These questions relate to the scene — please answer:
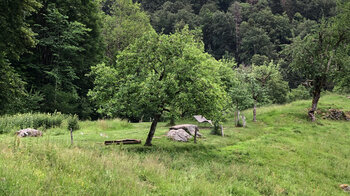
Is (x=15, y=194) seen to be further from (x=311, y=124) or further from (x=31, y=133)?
(x=311, y=124)

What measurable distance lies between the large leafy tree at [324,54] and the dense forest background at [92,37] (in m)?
1.74

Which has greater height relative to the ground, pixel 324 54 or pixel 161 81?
pixel 324 54

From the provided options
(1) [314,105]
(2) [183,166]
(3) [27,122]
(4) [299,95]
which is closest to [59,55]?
(3) [27,122]

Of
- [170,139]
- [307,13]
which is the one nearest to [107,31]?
[170,139]

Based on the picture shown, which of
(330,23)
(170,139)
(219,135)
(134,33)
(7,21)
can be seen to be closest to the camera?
(7,21)

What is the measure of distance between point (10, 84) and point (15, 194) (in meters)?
13.8

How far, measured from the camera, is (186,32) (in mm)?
15016

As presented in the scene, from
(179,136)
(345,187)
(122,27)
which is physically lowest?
(345,187)

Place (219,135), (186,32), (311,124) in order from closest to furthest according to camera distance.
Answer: (186,32)
(219,135)
(311,124)

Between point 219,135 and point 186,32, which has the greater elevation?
point 186,32

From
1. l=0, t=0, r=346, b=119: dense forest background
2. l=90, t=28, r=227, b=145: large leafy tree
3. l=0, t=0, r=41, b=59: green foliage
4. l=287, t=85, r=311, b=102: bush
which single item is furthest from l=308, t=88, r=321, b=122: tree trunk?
l=0, t=0, r=41, b=59: green foliage

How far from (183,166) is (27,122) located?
17.0 meters

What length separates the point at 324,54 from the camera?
31.0 m

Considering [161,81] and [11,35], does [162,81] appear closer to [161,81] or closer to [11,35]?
[161,81]
